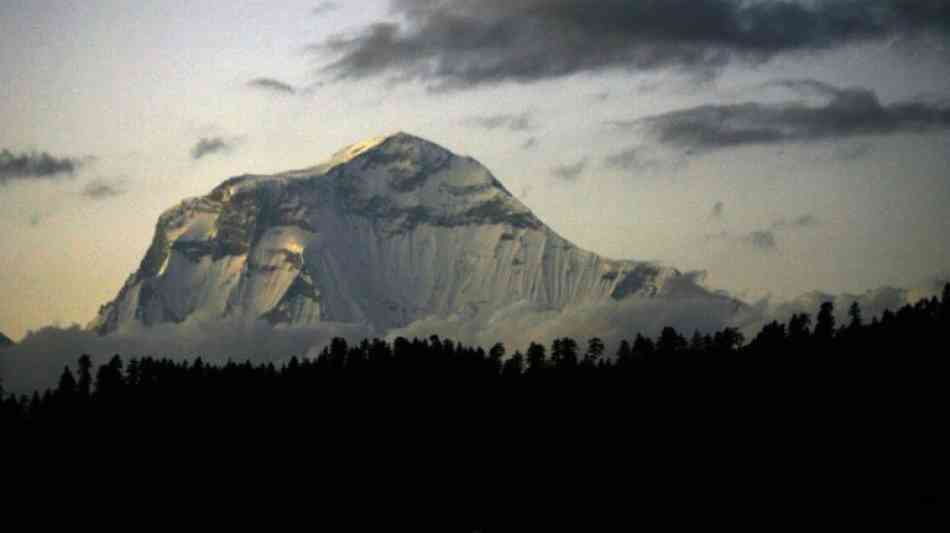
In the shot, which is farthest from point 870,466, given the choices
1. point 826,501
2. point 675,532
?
point 675,532

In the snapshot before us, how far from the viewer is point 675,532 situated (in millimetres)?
199625

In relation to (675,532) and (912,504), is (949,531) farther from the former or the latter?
(675,532)

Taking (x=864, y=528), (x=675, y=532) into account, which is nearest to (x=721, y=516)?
(x=675, y=532)

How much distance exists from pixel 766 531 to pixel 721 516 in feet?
27.1

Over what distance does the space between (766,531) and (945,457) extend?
722 inches

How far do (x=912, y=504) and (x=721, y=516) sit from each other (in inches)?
785

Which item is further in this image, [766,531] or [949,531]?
[766,531]

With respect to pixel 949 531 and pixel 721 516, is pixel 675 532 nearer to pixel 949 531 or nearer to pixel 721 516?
pixel 721 516

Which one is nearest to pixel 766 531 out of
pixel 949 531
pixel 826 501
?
pixel 826 501

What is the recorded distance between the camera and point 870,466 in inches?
7790

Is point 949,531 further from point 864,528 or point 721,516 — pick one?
point 721,516

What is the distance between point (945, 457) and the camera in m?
196

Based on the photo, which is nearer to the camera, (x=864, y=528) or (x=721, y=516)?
(x=864, y=528)

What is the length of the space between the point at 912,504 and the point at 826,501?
31.6ft
